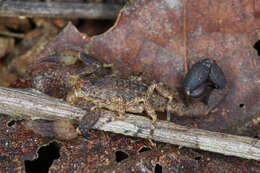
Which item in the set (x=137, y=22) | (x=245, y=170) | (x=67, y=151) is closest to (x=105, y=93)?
(x=67, y=151)

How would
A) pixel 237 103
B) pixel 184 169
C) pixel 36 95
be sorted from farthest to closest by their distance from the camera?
pixel 237 103, pixel 36 95, pixel 184 169

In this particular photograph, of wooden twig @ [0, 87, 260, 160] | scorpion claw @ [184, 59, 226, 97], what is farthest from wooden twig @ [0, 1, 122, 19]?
scorpion claw @ [184, 59, 226, 97]

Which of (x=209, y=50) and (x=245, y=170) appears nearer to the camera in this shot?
(x=245, y=170)

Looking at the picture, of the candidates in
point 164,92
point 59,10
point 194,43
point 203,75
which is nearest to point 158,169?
point 164,92

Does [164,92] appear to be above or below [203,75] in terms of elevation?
below

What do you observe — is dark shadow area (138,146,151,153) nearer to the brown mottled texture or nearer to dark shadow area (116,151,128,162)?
dark shadow area (116,151,128,162)

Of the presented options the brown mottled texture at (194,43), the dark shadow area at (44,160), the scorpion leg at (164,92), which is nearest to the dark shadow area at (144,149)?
the scorpion leg at (164,92)

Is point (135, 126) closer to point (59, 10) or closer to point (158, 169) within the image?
point (158, 169)

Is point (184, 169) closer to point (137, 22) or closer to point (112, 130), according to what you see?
point (112, 130)
